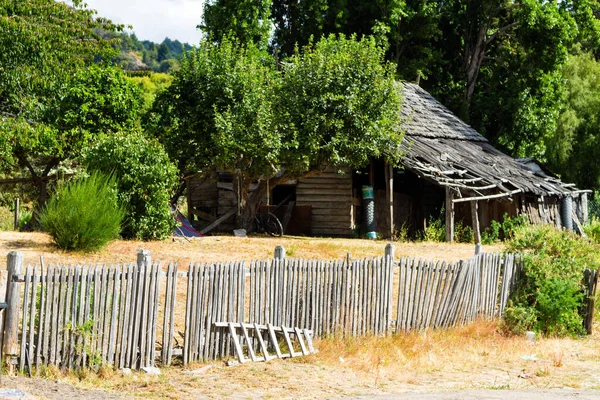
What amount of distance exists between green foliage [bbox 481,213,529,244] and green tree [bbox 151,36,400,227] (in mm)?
4433

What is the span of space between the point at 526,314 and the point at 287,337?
495 centimetres

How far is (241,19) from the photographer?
38062 millimetres

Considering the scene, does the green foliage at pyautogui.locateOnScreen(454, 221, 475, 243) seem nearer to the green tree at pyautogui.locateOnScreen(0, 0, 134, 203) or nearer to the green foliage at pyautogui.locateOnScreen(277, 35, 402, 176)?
the green foliage at pyautogui.locateOnScreen(277, 35, 402, 176)

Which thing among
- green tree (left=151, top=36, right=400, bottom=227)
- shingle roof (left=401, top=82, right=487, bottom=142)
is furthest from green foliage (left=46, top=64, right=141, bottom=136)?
shingle roof (left=401, top=82, right=487, bottom=142)

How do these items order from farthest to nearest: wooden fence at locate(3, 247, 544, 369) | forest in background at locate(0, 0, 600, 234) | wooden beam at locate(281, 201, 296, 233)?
wooden beam at locate(281, 201, 296, 233) → forest in background at locate(0, 0, 600, 234) → wooden fence at locate(3, 247, 544, 369)

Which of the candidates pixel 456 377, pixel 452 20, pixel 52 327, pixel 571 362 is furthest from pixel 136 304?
pixel 452 20

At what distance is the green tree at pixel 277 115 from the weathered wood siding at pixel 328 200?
111 inches

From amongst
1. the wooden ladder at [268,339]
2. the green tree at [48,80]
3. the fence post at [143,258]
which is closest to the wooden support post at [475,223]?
the green tree at [48,80]

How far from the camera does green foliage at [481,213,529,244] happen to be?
27.0m

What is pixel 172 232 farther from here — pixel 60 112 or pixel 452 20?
pixel 452 20

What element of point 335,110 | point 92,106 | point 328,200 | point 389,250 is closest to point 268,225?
point 328,200

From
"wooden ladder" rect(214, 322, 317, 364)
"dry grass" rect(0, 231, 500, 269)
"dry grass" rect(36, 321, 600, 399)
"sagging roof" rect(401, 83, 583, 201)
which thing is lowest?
"dry grass" rect(36, 321, 600, 399)

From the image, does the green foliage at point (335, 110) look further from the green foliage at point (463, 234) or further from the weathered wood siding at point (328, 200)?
the green foliage at point (463, 234)

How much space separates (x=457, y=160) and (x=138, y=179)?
12309 mm
